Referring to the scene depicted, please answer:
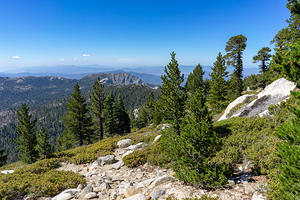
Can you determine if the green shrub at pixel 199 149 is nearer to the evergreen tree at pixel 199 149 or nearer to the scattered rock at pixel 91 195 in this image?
the evergreen tree at pixel 199 149

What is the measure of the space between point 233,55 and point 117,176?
113 feet

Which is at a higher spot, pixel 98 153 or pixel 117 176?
pixel 117 176

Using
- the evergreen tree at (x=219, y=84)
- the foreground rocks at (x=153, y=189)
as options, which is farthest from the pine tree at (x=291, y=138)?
the evergreen tree at (x=219, y=84)

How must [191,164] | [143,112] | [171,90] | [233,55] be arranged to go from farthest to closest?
[143,112] → [233,55] → [171,90] → [191,164]

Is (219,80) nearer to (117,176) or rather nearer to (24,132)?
(117,176)

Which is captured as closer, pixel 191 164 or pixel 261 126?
pixel 191 164

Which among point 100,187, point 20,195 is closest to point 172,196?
point 100,187

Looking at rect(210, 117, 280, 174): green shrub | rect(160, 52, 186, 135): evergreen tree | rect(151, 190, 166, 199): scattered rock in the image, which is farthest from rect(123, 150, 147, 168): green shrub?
rect(151, 190, 166, 199): scattered rock

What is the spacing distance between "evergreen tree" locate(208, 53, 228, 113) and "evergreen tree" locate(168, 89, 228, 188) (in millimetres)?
19930

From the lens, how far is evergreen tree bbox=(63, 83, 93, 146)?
27250 millimetres

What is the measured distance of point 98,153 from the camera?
54.3ft

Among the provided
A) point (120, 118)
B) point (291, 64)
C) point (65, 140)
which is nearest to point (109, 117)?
point (120, 118)

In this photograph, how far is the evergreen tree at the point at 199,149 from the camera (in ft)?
19.5

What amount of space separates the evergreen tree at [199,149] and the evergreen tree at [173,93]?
16.4ft
